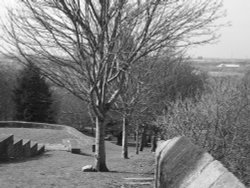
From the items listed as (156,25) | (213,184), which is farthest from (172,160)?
(156,25)

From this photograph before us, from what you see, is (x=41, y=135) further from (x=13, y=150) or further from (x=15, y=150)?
(x=13, y=150)

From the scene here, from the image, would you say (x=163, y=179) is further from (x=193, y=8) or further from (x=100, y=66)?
(x=193, y=8)

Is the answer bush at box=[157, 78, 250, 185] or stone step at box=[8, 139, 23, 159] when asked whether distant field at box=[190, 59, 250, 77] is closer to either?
stone step at box=[8, 139, 23, 159]

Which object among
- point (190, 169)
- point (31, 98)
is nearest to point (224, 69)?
point (31, 98)

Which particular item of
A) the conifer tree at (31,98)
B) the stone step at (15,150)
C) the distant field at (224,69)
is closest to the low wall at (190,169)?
the stone step at (15,150)

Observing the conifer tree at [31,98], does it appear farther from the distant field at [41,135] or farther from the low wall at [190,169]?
the low wall at [190,169]

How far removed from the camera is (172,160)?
3.45 meters

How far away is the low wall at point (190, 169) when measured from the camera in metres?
2.21

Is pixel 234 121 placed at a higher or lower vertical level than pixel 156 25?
lower

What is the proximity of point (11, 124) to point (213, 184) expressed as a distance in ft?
94.0

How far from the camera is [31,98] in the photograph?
36.8 meters

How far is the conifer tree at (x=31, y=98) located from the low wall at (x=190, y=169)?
3372 centimetres

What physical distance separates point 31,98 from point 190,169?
3535 centimetres

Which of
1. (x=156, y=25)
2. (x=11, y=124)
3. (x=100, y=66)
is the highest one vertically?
(x=156, y=25)
